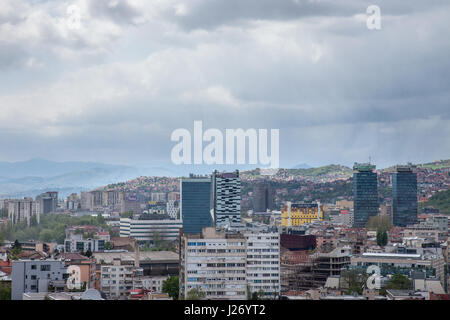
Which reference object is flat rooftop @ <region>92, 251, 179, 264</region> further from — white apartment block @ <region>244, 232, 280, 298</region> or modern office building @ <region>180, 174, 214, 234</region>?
modern office building @ <region>180, 174, 214, 234</region>

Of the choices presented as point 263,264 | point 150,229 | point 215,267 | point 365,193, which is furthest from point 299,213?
point 215,267

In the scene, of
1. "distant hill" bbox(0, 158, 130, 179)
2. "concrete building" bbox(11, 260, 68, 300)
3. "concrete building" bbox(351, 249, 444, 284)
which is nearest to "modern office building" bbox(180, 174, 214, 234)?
"distant hill" bbox(0, 158, 130, 179)

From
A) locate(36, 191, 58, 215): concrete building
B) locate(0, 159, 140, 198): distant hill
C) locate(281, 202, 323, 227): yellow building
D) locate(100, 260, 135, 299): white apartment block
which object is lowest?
locate(100, 260, 135, 299): white apartment block

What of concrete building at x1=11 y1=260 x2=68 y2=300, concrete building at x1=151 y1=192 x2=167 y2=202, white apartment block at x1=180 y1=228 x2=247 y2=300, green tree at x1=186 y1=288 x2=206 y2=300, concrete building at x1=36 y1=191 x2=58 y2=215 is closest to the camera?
concrete building at x1=11 y1=260 x2=68 y2=300

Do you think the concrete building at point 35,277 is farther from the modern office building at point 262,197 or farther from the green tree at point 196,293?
the modern office building at point 262,197

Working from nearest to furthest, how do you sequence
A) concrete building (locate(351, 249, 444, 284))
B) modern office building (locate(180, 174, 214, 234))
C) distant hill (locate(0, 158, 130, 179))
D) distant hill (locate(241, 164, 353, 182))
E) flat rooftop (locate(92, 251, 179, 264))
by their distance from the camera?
concrete building (locate(351, 249, 444, 284))
distant hill (locate(0, 158, 130, 179))
flat rooftop (locate(92, 251, 179, 264))
distant hill (locate(241, 164, 353, 182))
modern office building (locate(180, 174, 214, 234))
